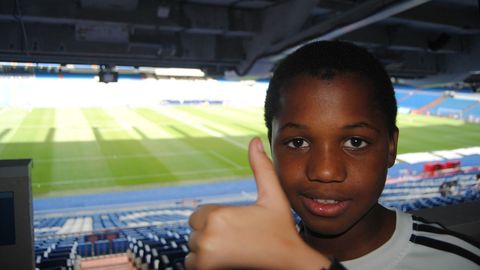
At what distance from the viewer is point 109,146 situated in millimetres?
21641

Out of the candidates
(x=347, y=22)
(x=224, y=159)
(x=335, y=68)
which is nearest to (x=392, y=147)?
(x=335, y=68)

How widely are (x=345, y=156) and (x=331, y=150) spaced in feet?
0.13

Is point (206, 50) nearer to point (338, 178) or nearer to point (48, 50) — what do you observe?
point (48, 50)

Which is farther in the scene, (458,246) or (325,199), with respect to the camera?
(458,246)

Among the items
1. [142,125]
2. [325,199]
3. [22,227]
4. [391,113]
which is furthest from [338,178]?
[142,125]

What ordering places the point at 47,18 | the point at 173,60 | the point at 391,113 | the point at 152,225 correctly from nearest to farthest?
the point at 391,113 → the point at 47,18 → the point at 173,60 → the point at 152,225

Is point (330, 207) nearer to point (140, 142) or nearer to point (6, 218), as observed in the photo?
point (6, 218)

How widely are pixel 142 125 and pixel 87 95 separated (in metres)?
9.07

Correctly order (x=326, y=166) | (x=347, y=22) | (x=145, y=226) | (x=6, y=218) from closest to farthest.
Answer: (x=326, y=166) → (x=6, y=218) → (x=347, y=22) → (x=145, y=226)

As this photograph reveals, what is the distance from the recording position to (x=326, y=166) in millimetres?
874

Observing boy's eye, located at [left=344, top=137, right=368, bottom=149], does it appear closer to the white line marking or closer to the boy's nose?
the boy's nose

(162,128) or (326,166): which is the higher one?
(326,166)

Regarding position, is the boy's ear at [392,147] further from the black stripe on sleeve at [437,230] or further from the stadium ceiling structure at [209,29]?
the stadium ceiling structure at [209,29]

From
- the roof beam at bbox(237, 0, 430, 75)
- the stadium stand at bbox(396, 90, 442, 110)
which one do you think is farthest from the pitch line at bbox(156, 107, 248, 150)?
the stadium stand at bbox(396, 90, 442, 110)
